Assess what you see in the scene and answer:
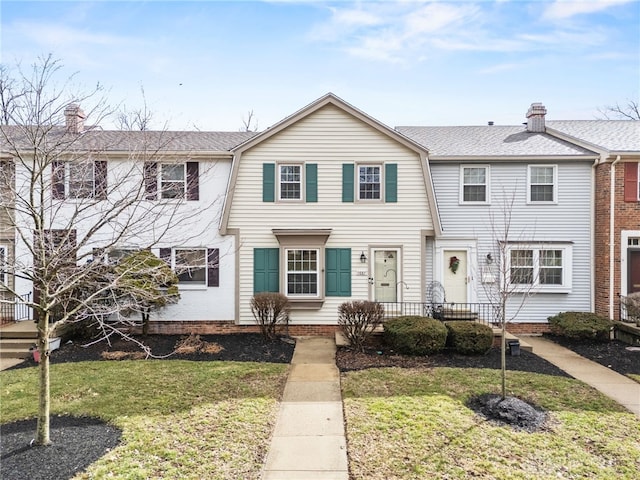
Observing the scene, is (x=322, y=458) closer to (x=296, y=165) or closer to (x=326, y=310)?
(x=326, y=310)

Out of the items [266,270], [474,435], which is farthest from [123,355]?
[474,435]

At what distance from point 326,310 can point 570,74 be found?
9586 millimetres

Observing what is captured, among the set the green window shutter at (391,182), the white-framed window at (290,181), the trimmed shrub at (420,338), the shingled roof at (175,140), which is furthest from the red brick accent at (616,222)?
the shingled roof at (175,140)

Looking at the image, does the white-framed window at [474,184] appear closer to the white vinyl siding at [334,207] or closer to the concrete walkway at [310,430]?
the white vinyl siding at [334,207]

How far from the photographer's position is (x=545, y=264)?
39.0 ft

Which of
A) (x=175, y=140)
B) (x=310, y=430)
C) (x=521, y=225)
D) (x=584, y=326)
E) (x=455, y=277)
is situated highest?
(x=175, y=140)

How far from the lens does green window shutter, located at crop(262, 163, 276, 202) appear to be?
1127cm

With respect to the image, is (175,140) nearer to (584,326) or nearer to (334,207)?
(334,207)

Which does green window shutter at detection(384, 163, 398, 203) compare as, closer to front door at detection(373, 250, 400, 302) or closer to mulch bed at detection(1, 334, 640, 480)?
front door at detection(373, 250, 400, 302)

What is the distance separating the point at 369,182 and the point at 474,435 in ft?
25.8

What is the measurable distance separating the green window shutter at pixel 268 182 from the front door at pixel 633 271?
1147 cm

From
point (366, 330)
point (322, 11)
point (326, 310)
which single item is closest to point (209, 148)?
point (322, 11)

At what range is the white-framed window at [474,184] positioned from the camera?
39.3 feet

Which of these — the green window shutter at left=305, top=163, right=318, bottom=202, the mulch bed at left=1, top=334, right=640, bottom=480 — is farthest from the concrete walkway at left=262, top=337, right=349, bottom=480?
the green window shutter at left=305, top=163, right=318, bottom=202
